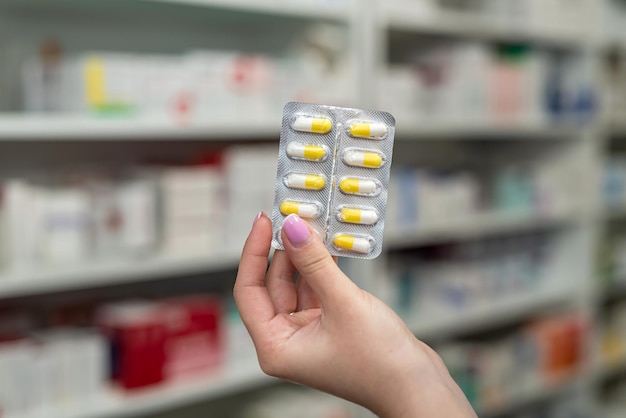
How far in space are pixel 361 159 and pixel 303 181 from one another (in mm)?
79

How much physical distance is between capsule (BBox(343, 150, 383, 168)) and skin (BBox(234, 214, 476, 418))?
0.14 meters

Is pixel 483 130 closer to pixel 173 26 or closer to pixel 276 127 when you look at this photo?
pixel 276 127

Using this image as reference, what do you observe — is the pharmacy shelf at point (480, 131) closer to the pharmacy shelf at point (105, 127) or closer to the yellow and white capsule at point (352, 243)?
the pharmacy shelf at point (105, 127)

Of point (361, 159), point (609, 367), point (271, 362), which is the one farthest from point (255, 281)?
point (609, 367)

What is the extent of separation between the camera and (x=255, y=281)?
0.91 m

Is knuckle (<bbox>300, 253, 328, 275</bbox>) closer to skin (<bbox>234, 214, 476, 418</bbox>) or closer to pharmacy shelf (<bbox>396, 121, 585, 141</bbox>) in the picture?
skin (<bbox>234, 214, 476, 418</bbox>)

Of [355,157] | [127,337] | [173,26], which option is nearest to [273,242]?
[355,157]

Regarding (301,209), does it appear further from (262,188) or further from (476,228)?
(476,228)

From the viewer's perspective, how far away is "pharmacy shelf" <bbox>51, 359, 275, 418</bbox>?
1.82 m

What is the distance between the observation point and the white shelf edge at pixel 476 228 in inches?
98.9

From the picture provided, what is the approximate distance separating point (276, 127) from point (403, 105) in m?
0.52

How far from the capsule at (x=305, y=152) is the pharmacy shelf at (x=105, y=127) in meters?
0.96

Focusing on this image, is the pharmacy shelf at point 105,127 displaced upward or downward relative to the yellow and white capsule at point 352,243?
upward

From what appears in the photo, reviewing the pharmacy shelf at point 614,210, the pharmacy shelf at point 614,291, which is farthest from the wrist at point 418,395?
the pharmacy shelf at point 614,291
